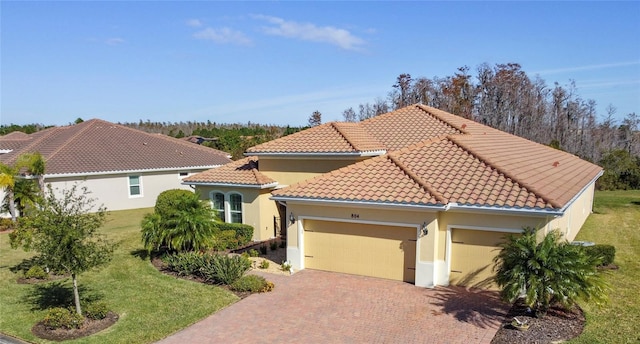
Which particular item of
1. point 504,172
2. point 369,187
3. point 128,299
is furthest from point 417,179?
point 128,299

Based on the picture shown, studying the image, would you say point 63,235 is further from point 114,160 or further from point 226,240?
point 114,160

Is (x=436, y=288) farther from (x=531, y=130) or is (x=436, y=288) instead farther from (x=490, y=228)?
(x=531, y=130)

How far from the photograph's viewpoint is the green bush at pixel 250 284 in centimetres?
1380

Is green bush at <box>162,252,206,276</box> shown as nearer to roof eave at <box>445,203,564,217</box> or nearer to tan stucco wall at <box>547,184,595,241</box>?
roof eave at <box>445,203,564,217</box>

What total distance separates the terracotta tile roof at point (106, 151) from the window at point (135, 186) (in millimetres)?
889

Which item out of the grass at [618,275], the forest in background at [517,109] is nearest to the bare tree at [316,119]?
the forest in background at [517,109]

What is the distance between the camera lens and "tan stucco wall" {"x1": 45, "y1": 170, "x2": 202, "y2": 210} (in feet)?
92.9

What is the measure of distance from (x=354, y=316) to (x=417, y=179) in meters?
5.23

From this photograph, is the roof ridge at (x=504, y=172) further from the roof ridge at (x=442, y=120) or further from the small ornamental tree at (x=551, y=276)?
the roof ridge at (x=442, y=120)

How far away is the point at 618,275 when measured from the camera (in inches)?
587

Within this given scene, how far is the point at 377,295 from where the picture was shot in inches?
524

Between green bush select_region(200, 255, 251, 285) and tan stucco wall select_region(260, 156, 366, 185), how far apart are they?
19.3 feet

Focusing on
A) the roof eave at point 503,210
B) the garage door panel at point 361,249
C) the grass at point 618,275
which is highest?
the roof eave at point 503,210

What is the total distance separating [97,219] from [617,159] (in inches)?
1667
